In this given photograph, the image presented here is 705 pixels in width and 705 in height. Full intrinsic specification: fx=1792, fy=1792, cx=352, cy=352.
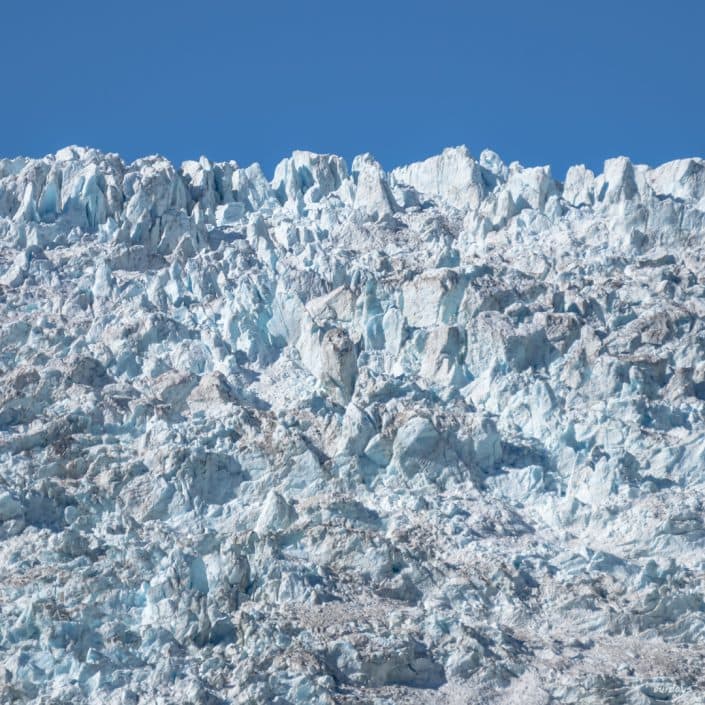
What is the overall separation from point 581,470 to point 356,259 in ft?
62.6

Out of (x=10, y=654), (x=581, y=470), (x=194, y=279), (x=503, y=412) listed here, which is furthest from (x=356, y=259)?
(x=10, y=654)

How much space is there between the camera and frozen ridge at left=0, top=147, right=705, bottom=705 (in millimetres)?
51375

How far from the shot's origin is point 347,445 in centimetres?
6094

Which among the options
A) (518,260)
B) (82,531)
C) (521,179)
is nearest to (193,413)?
(82,531)

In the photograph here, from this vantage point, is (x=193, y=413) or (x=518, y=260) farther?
(x=518, y=260)

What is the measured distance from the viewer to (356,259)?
76.1 meters

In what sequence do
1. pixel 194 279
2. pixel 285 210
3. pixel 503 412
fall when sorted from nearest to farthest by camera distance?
1. pixel 503 412
2. pixel 194 279
3. pixel 285 210

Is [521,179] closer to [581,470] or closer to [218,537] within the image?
[581,470]

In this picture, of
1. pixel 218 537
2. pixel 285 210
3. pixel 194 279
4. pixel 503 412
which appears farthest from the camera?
pixel 285 210

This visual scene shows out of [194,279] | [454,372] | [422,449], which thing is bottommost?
[422,449]

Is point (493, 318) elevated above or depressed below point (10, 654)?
above

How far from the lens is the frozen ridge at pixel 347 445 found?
51375 millimetres

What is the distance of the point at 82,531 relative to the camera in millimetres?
57125

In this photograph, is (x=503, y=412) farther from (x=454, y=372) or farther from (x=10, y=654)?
(x=10, y=654)
